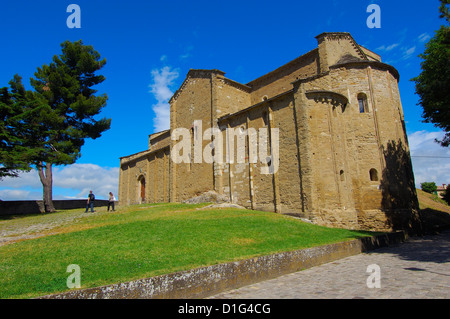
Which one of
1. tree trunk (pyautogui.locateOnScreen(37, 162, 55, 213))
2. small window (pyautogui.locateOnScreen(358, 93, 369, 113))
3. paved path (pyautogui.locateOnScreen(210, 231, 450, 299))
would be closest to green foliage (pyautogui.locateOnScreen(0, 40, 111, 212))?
tree trunk (pyautogui.locateOnScreen(37, 162, 55, 213))

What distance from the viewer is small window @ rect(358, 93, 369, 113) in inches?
680

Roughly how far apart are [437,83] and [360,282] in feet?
30.7

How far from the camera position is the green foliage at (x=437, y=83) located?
34.8 feet

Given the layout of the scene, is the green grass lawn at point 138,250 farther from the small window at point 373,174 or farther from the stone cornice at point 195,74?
the stone cornice at point 195,74

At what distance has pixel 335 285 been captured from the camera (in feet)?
18.9

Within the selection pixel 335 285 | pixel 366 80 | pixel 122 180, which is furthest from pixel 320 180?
pixel 122 180

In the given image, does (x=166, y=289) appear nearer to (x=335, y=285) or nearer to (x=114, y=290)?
(x=114, y=290)
